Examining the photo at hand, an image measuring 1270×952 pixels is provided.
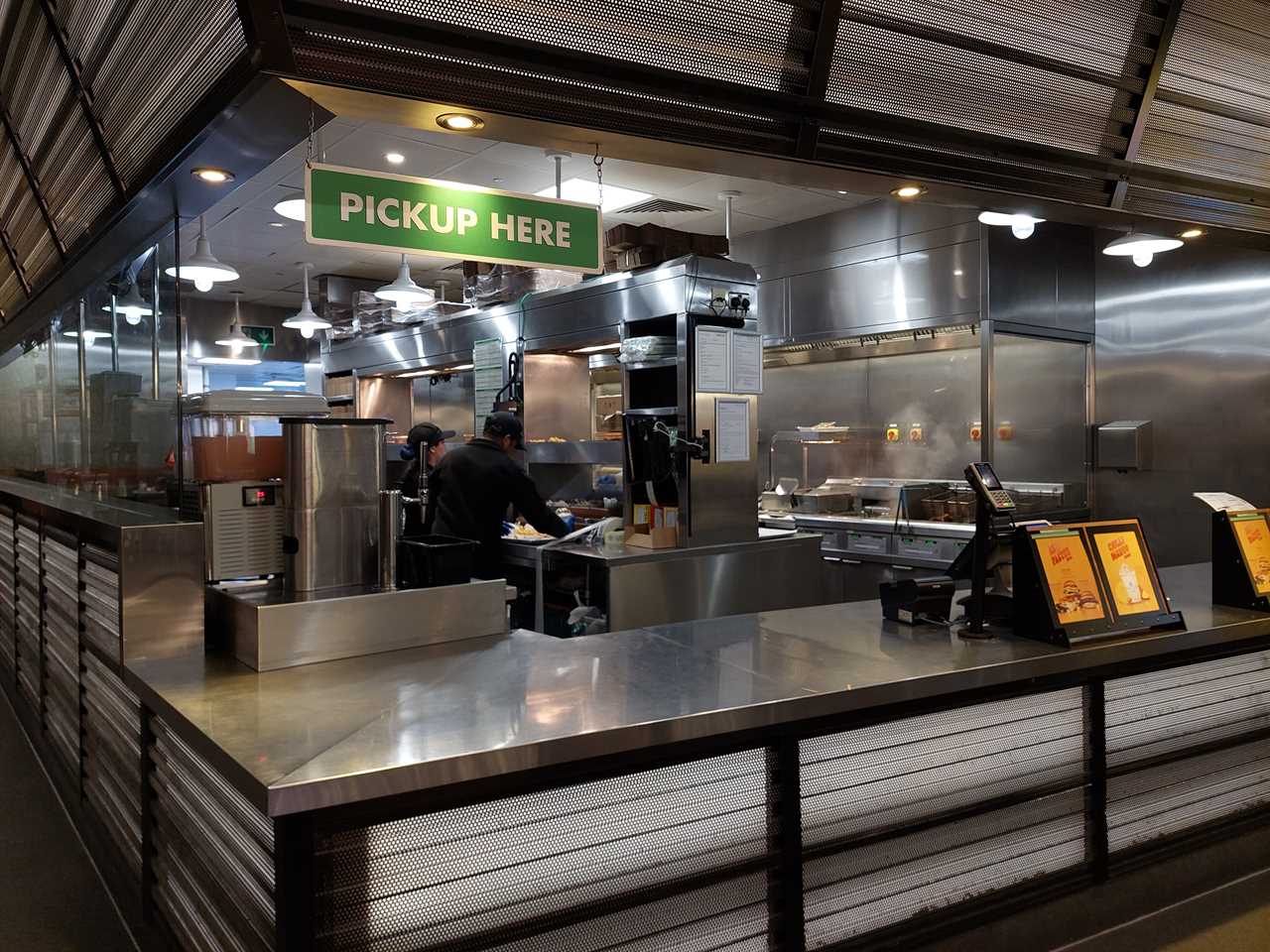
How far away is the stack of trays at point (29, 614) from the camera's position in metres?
4.20

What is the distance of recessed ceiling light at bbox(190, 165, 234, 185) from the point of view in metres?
2.50

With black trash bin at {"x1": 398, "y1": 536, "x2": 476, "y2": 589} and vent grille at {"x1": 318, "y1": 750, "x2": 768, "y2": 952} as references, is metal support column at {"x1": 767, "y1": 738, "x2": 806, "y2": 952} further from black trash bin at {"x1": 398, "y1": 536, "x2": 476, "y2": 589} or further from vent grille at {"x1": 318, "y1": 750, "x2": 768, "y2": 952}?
black trash bin at {"x1": 398, "y1": 536, "x2": 476, "y2": 589}

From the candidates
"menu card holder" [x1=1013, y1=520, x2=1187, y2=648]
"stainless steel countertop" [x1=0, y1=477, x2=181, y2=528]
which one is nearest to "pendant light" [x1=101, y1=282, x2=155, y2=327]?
"stainless steel countertop" [x1=0, y1=477, x2=181, y2=528]

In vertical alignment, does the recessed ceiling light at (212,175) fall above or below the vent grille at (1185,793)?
above

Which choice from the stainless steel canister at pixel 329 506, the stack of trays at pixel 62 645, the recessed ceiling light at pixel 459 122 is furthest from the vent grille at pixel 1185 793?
the stack of trays at pixel 62 645

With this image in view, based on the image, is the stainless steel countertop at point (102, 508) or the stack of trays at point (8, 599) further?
the stack of trays at point (8, 599)

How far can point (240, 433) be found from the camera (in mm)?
2752

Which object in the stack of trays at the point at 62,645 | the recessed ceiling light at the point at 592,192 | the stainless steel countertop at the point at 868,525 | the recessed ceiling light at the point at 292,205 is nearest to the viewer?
the stack of trays at the point at 62,645

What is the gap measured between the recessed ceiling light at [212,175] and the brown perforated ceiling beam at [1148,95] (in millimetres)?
2879

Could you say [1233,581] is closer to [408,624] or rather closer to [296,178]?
[408,624]

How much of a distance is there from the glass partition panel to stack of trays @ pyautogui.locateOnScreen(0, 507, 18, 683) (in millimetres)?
5998

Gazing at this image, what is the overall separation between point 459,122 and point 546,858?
1.70 meters

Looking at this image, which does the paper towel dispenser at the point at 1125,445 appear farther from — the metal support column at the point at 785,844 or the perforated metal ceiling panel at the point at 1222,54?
the metal support column at the point at 785,844

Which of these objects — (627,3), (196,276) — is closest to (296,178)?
(196,276)
